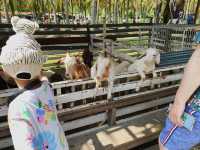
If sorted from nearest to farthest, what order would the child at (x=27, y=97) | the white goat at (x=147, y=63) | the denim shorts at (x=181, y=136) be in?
the child at (x=27, y=97)
the denim shorts at (x=181, y=136)
the white goat at (x=147, y=63)

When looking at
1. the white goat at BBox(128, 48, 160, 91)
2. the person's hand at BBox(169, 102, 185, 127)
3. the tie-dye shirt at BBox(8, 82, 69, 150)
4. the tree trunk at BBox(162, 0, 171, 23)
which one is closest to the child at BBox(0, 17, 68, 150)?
the tie-dye shirt at BBox(8, 82, 69, 150)

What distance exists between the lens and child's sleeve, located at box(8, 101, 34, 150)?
1099mm

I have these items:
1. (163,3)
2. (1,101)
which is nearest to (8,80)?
(1,101)

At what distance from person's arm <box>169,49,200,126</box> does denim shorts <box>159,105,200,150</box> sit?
2.8 inches

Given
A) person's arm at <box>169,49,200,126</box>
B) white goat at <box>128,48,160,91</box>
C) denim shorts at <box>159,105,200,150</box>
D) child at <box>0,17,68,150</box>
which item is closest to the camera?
child at <box>0,17,68,150</box>

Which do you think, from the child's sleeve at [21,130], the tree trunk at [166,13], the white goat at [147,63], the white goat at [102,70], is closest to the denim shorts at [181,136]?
the child's sleeve at [21,130]

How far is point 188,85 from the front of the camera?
135 centimetres

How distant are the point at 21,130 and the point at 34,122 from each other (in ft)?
0.27

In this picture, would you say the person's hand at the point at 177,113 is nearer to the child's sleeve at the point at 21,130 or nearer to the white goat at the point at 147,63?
the child's sleeve at the point at 21,130

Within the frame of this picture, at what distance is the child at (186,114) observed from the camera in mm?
1332

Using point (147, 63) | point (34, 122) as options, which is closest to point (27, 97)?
point (34, 122)

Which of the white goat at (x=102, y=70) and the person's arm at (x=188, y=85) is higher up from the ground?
the person's arm at (x=188, y=85)

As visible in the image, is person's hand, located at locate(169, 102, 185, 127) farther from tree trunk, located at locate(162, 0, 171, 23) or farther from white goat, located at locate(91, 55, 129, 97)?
tree trunk, located at locate(162, 0, 171, 23)

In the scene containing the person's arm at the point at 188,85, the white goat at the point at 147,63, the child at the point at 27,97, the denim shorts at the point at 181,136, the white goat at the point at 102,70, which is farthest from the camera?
the white goat at the point at 147,63
